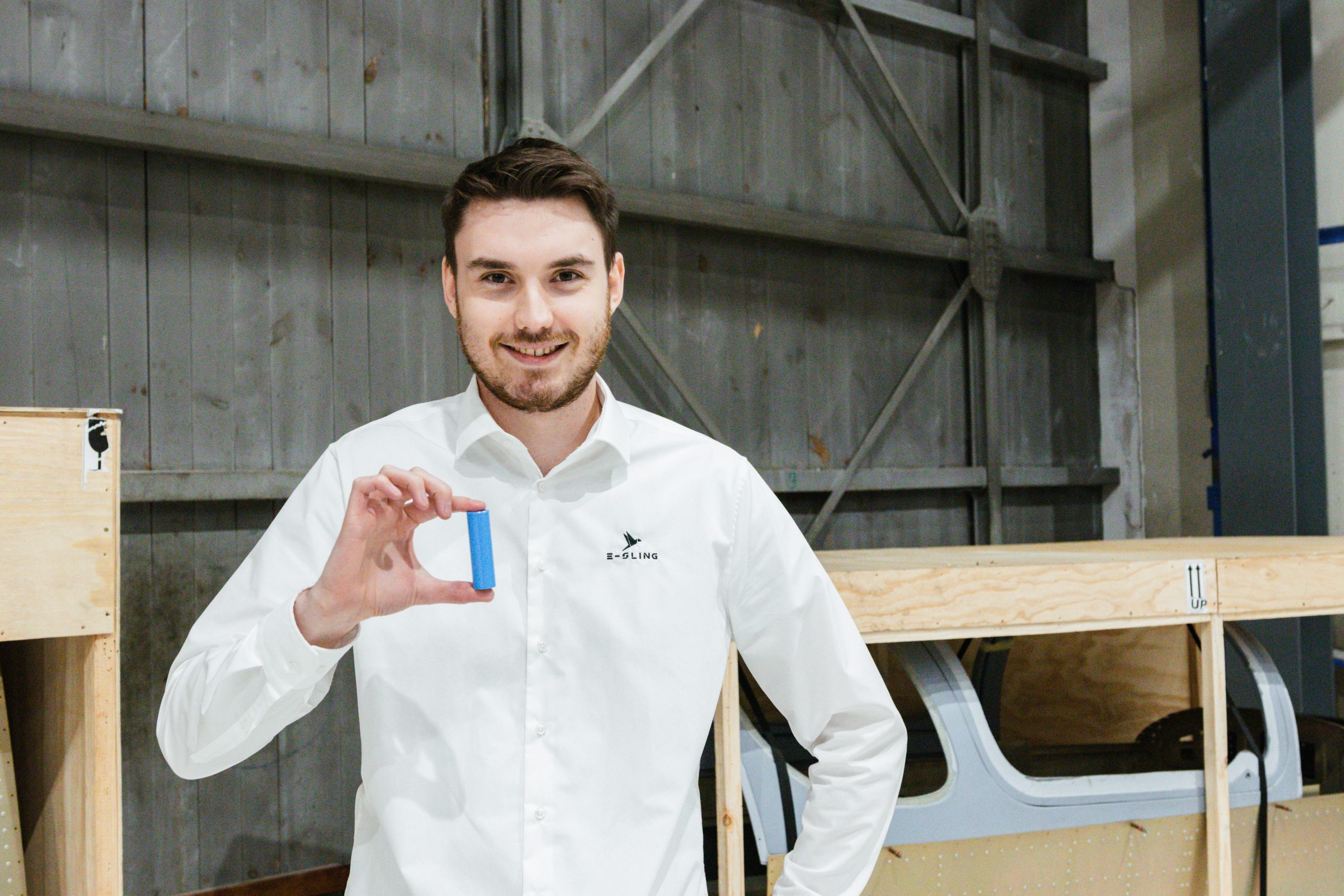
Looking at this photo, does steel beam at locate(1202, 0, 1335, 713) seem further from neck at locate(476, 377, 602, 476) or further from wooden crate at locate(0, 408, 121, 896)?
wooden crate at locate(0, 408, 121, 896)

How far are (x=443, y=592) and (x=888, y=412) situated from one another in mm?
4625

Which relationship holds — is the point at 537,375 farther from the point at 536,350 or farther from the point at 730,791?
the point at 730,791

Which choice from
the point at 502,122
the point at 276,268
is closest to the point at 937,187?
the point at 502,122

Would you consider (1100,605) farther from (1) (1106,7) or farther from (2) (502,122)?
(1) (1106,7)

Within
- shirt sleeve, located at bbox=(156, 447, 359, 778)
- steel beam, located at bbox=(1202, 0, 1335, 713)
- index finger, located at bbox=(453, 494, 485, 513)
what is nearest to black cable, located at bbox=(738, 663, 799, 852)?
shirt sleeve, located at bbox=(156, 447, 359, 778)

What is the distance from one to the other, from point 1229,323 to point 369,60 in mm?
4030

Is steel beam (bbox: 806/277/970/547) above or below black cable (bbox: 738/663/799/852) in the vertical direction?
above

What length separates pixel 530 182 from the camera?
1707mm

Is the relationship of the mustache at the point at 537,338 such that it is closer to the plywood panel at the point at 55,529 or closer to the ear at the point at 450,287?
the ear at the point at 450,287

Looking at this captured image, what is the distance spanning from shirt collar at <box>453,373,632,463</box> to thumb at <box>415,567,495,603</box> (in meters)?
0.40

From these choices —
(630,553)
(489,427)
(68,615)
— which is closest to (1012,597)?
(630,553)

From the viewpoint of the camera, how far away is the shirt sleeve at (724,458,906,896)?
5.94 feet

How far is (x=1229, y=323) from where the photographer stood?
4965 millimetres

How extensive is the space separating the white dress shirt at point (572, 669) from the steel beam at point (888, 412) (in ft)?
11.9
